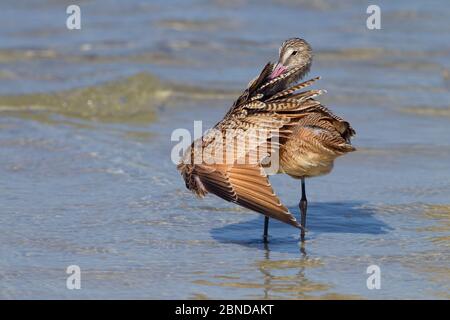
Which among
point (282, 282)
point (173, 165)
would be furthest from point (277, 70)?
point (282, 282)

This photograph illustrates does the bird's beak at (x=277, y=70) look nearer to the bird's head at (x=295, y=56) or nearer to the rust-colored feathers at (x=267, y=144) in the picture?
the bird's head at (x=295, y=56)

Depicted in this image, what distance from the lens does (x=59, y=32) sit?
1372 centimetres

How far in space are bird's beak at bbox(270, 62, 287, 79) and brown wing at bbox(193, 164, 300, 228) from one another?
1.00m

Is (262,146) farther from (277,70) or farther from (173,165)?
(173,165)

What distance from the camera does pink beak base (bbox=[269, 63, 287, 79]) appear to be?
6.54m

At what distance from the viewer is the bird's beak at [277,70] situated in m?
6.54

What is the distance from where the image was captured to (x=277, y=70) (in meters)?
6.70

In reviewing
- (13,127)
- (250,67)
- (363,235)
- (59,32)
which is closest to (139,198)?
(363,235)

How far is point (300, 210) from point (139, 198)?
4.22 ft

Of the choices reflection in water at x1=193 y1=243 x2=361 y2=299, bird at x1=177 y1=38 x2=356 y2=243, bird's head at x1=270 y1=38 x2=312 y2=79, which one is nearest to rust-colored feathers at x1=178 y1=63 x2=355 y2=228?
bird at x1=177 y1=38 x2=356 y2=243
